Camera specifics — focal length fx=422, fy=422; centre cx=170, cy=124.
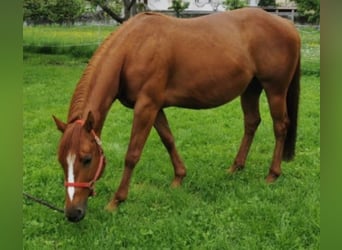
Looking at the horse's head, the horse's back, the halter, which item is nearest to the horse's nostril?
the horse's head

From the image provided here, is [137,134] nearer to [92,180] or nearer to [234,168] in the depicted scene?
[92,180]

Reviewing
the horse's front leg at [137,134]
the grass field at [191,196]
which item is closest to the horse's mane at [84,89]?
the horse's front leg at [137,134]

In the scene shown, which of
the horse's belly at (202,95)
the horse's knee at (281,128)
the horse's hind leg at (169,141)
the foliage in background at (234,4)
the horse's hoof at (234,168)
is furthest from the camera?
the foliage in background at (234,4)

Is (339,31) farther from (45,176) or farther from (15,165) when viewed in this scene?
(45,176)

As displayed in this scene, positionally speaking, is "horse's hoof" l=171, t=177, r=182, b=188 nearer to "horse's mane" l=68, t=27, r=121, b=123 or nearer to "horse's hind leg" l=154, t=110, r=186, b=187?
"horse's hind leg" l=154, t=110, r=186, b=187

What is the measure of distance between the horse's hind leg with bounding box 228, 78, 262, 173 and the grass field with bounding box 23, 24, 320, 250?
5.4 inches

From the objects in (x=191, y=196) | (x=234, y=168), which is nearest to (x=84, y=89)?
(x=191, y=196)

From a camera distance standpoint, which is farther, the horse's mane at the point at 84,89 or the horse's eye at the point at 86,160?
the horse's mane at the point at 84,89

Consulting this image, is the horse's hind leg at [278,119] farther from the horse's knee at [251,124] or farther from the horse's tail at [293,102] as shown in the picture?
the horse's knee at [251,124]

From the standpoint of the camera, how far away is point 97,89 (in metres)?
3.43

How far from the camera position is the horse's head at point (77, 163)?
2906 mm

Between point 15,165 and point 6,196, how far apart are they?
2.1 inches

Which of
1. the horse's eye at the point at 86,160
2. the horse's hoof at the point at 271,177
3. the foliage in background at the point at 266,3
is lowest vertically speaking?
the foliage in background at the point at 266,3

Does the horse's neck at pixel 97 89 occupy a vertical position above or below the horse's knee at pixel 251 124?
above
